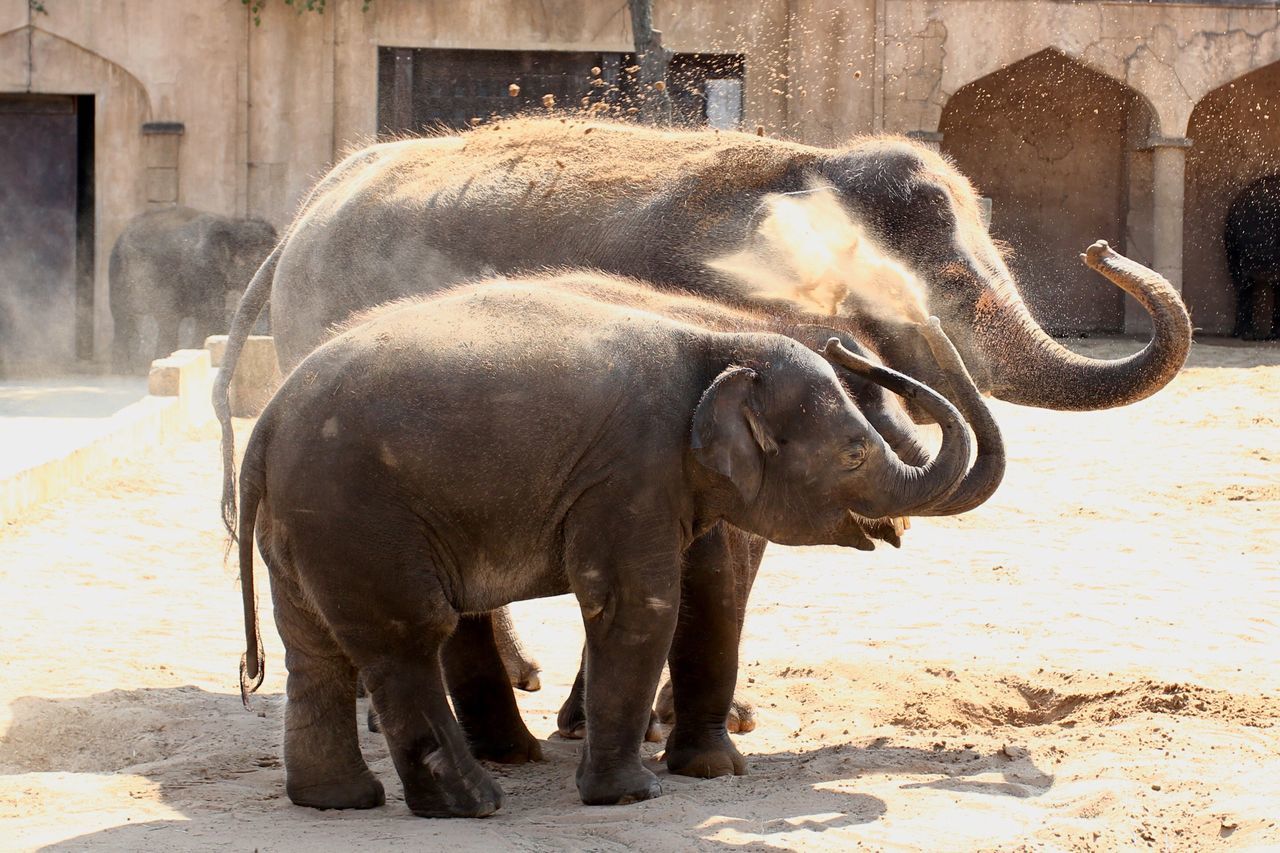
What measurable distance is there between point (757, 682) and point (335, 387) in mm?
2242

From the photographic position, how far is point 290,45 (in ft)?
55.4

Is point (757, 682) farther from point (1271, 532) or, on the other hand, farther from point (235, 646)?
point (1271, 532)

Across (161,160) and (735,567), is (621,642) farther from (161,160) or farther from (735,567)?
(161,160)

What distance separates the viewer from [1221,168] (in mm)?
19781

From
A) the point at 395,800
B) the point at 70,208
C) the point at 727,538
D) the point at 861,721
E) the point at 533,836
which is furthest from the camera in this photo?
the point at 70,208

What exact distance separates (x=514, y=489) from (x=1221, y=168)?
57.3ft

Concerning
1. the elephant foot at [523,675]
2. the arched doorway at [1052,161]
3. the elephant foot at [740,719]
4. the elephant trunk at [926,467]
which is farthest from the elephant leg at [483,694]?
the arched doorway at [1052,161]

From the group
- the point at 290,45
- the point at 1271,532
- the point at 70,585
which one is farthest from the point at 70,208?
the point at 1271,532

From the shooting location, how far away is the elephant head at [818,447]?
13.1 ft

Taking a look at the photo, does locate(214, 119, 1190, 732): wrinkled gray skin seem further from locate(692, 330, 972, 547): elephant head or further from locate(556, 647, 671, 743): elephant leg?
locate(692, 330, 972, 547): elephant head

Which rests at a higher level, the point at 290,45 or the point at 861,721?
the point at 290,45

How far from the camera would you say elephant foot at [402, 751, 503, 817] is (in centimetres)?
393

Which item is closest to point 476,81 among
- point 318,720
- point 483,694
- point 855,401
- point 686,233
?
point 686,233

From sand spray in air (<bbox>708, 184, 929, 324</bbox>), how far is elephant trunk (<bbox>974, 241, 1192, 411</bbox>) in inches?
10.2
